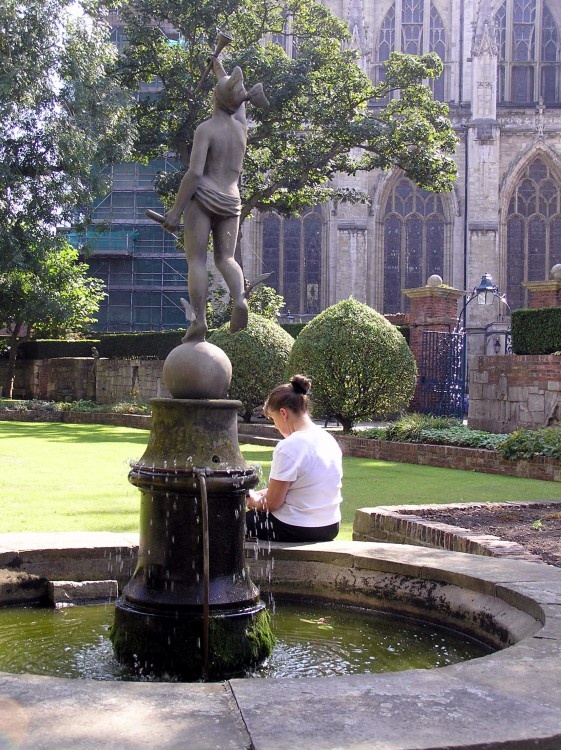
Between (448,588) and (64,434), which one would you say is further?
(64,434)

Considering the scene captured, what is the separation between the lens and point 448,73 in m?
38.1

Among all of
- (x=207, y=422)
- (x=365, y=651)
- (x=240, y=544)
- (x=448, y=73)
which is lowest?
(x=365, y=651)

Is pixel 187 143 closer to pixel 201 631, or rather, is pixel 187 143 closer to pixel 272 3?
pixel 272 3

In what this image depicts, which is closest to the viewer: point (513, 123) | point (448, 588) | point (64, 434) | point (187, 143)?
point (448, 588)

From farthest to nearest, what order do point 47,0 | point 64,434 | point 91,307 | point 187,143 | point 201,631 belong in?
point 91,307, point 187,143, point 47,0, point 64,434, point 201,631

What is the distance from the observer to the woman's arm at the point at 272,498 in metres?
5.20

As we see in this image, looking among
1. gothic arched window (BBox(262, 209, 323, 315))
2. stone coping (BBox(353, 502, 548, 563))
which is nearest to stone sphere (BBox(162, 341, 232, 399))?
stone coping (BBox(353, 502, 548, 563))

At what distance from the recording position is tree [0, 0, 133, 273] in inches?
899

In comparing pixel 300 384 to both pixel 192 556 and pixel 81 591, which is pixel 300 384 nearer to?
pixel 192 556

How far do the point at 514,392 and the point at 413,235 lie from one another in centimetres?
1988

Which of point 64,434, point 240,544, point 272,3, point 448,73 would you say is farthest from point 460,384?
point 448,73

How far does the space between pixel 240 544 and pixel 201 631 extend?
1.39 ft

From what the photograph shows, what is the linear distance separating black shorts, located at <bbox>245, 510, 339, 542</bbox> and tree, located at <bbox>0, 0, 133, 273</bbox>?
19.4 metres

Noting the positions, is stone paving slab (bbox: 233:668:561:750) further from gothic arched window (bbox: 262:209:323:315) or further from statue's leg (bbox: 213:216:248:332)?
gothic arched window (bbox: 262:209:323:315)
